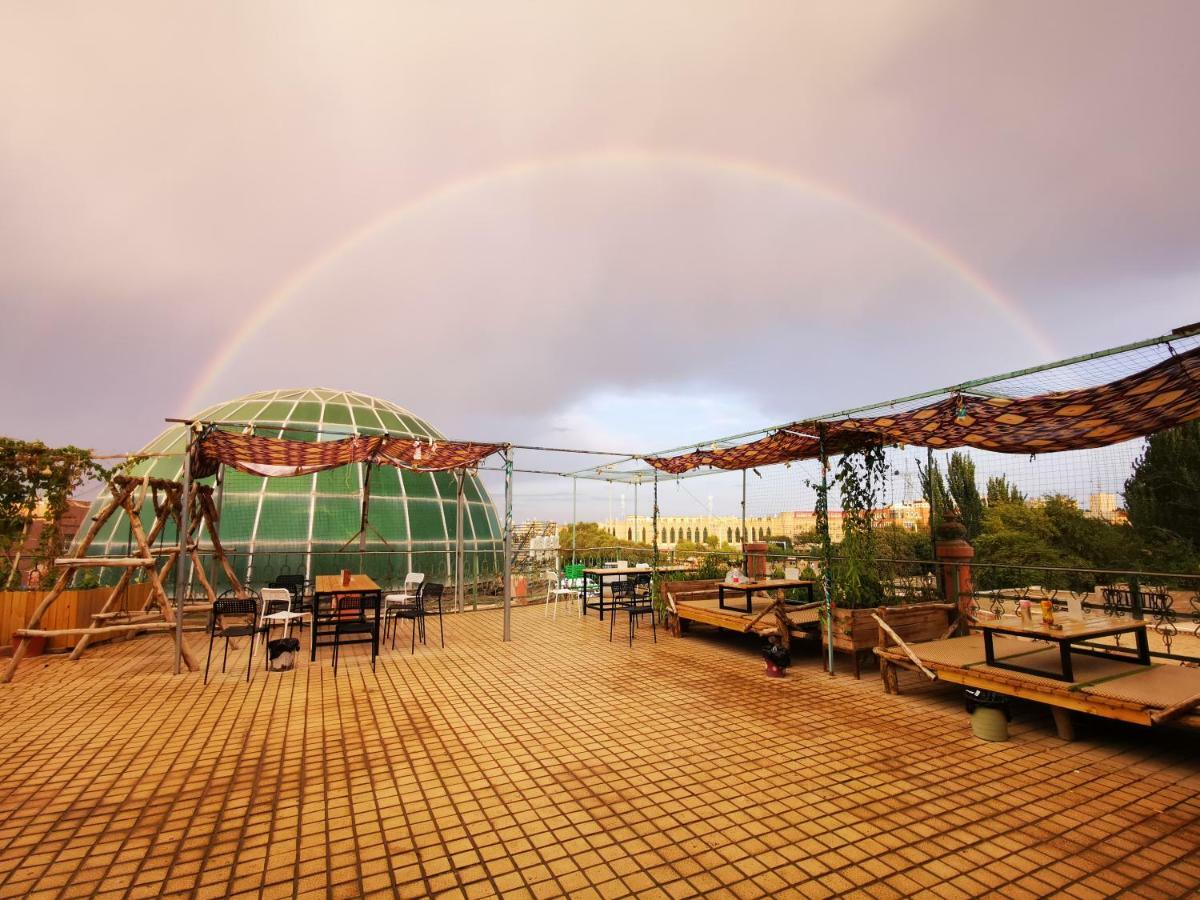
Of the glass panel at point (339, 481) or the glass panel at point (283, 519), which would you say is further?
the glass panel at point (339, 481)

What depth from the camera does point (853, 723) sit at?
18.4 ft

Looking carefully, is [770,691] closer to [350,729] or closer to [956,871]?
[956,871]

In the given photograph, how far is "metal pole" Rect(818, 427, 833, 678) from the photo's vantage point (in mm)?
7668

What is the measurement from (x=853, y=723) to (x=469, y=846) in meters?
4.06

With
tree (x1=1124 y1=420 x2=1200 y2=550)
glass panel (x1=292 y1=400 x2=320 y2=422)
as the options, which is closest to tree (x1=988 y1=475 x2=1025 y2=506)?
tree (x1=1124 y1=420 x2=1200 y2=550)

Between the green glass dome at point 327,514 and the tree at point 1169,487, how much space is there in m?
22.8

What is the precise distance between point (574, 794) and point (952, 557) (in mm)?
7869

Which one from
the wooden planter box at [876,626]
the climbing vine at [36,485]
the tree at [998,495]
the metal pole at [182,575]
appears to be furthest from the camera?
the tree at [998,495]

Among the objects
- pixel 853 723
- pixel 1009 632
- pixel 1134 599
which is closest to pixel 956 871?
pixel 853 723

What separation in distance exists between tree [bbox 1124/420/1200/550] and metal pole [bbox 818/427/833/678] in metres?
17.8

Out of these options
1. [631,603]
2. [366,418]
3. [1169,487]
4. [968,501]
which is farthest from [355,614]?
[1169,487]

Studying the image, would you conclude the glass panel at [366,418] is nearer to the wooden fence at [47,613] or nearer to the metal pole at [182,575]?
the wooden fence at [47,613]

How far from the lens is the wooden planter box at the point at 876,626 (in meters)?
7.41

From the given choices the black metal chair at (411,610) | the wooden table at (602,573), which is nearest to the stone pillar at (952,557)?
the wooden table at (602,573)
